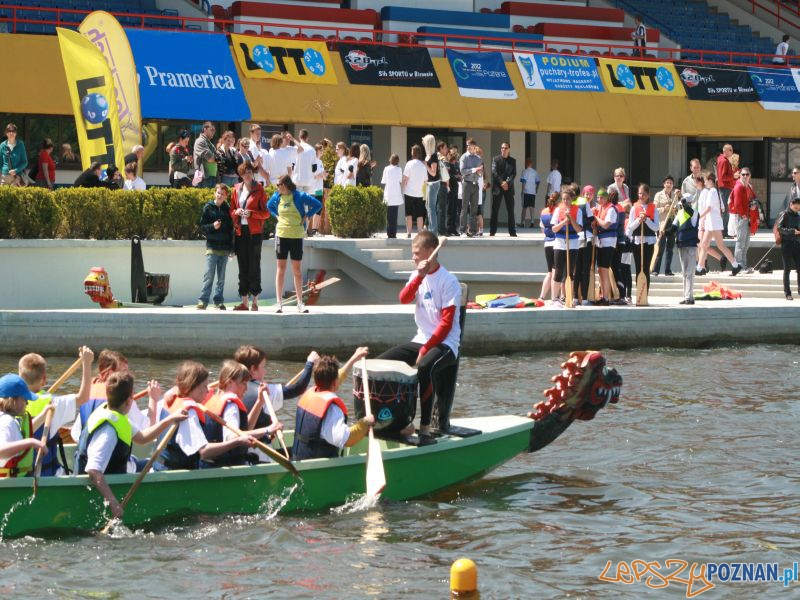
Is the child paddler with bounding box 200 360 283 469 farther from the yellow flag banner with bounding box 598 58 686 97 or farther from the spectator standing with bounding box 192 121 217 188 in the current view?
the yellow flag banner with bounding box 598 58 686 97

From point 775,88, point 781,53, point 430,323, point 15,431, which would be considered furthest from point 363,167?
point 781,53

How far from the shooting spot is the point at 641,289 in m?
20.7

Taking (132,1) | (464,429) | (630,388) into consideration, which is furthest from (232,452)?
(132,1)

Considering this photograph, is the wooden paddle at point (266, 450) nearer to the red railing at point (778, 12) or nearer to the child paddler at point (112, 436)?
the child paddler at point (112, 436)

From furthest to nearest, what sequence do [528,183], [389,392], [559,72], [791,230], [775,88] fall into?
[775,88]
[559,72]
[528,183]
[791,230]
[389,392]

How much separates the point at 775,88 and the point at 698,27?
4680 millimetres

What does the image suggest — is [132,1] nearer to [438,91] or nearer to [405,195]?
[438,91]

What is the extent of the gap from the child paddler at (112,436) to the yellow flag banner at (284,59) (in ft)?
63.1

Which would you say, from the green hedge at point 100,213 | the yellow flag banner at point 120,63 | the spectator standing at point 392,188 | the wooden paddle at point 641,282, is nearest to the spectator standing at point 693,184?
the wooden paddle at point 641,282

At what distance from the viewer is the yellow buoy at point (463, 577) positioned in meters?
9.16

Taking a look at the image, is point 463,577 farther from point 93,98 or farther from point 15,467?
point 93,98

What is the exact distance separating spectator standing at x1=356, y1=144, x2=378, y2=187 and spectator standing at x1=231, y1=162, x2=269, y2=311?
5.67 metres

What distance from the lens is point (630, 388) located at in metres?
17.4

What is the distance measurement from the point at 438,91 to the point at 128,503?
70.8 feet
